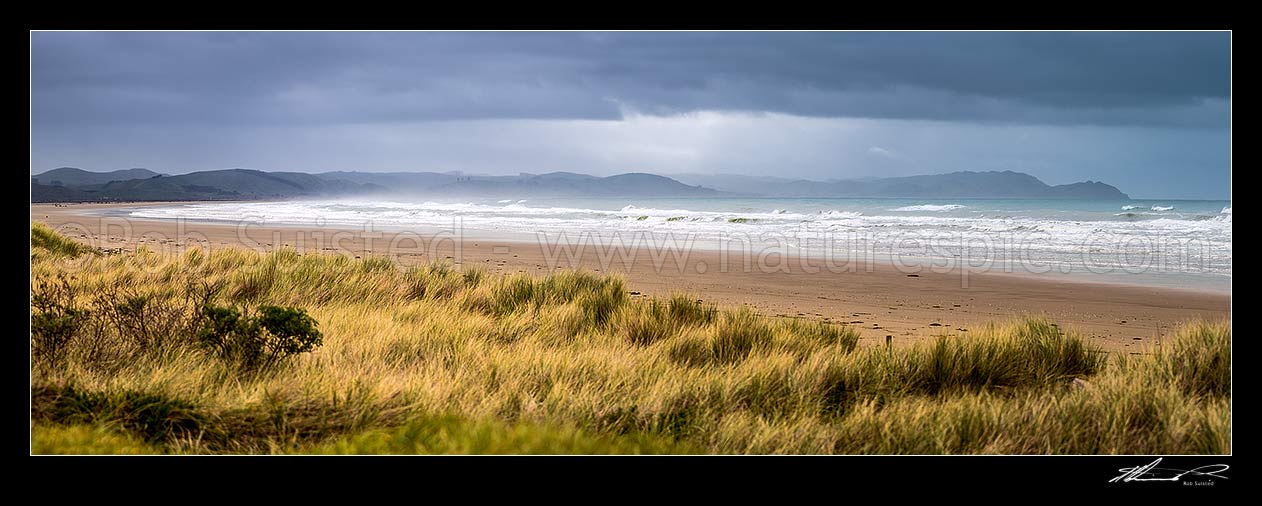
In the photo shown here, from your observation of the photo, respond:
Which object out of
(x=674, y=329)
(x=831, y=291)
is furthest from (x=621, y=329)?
(x=831, y=291)

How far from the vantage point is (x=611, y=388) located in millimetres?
4086

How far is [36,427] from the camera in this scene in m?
3.46

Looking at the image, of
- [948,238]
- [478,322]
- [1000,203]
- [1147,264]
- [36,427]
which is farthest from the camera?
[1000,203]

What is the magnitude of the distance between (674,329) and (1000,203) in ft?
91.1

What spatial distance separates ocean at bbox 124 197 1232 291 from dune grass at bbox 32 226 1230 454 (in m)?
2.46

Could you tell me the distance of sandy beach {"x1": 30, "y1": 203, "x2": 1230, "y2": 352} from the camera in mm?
7199

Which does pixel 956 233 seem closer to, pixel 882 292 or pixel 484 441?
pixel 882 292

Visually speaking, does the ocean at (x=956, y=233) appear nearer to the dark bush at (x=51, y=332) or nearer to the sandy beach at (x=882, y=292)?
the sandy beach at (x=882, y=292)
